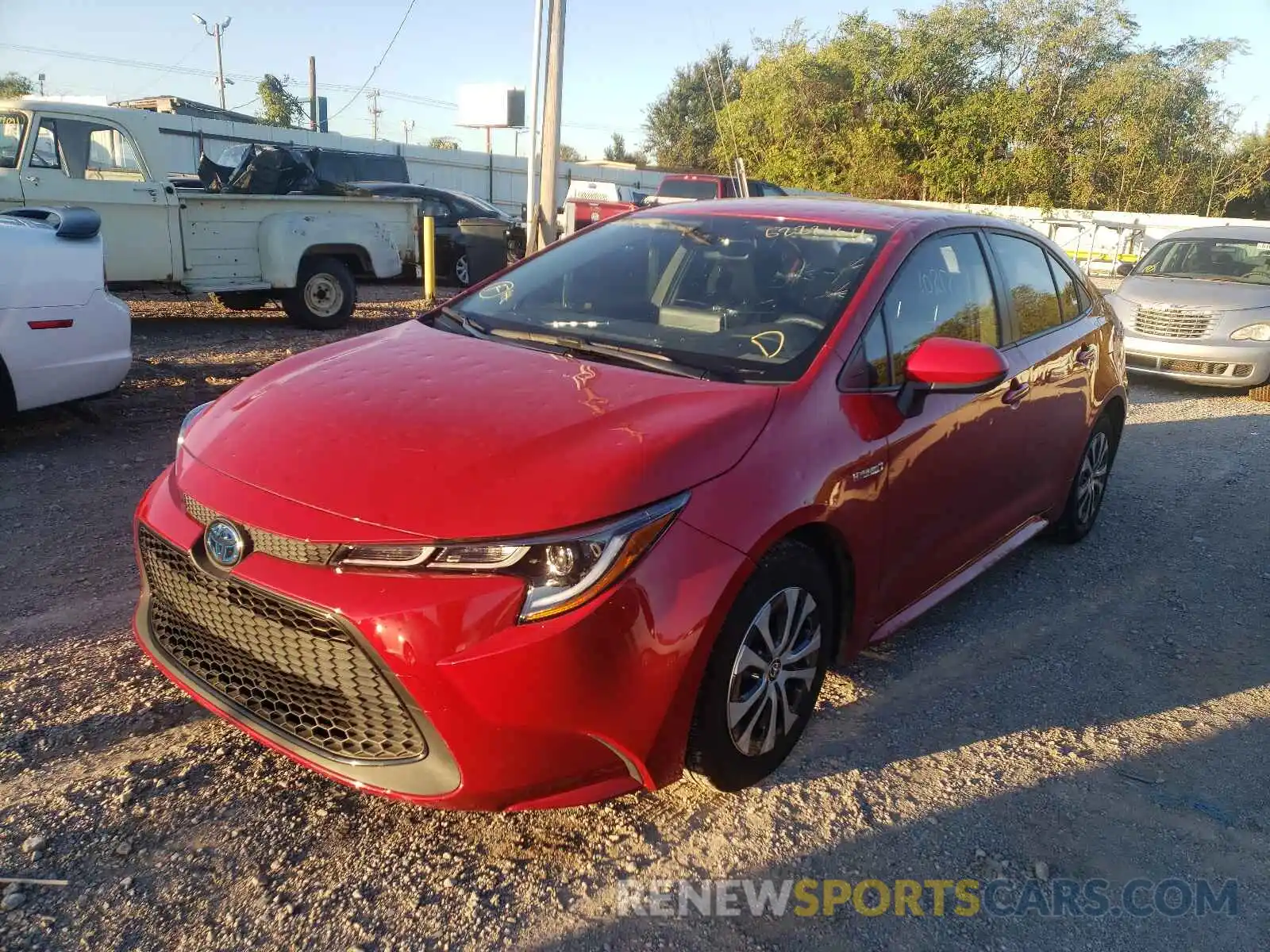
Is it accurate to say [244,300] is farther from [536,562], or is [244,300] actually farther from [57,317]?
[536,562]

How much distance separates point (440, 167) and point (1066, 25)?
2291 centimetres

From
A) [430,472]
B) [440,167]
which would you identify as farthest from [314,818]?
[440,167]

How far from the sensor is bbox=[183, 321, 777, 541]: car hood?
2.27 m

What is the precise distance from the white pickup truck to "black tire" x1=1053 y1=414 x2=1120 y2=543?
7673 millimetres

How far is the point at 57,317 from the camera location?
529cm

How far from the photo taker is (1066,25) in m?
35.1

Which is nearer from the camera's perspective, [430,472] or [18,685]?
[430,472]

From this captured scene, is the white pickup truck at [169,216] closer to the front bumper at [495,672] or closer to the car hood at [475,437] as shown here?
the car hood at [475,437]

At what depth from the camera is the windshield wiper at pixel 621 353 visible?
296 centimetres

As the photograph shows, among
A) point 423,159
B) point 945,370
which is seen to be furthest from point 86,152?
point 423,159

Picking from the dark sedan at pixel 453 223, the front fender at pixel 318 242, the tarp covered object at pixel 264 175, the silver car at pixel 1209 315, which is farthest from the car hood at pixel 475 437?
the dark sedan at pixel 453 223

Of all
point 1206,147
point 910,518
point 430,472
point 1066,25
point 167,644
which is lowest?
point 167,644

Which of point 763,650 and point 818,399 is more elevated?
point 818,399

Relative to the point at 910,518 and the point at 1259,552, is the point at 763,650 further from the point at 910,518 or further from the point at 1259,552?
the point at 1259,552
